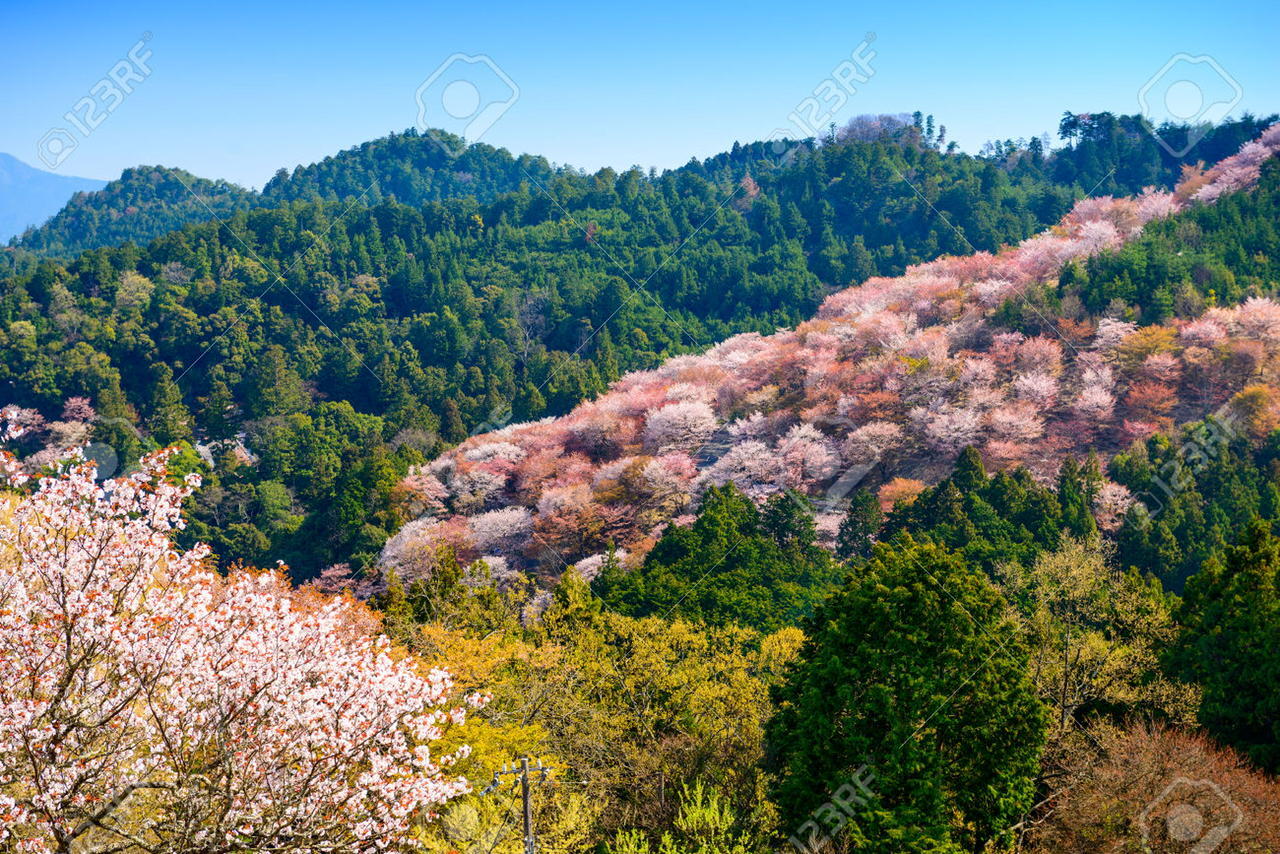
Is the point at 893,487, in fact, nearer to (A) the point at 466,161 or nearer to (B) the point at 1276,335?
(B) the point at 1276,335

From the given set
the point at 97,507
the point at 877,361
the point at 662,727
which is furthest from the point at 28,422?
the point at 97,507

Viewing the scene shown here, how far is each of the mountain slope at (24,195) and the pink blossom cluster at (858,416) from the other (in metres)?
144

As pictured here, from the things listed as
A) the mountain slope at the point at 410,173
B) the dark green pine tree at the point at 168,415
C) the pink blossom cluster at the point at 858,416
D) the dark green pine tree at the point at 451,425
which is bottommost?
the pink blossom cluster at the point at 858,416

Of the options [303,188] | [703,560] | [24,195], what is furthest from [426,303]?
[24,195]

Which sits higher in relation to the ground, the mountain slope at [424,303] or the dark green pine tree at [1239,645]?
the mountain slope at [424,303]

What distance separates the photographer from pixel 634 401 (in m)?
40.8

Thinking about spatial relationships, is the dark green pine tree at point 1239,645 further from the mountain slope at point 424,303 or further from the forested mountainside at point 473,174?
the forested mountainside at point 473,174

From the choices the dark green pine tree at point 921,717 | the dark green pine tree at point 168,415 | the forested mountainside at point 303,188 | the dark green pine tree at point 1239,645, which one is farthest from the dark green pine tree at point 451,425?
the forested mountainside at point 303,188

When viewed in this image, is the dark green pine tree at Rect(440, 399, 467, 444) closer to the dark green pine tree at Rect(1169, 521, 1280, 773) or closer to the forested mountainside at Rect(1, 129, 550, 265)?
the dark green pine tree at Rect(1169, 521, 1280, 773)

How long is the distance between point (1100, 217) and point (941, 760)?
35.3 m

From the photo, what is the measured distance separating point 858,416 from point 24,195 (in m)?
182

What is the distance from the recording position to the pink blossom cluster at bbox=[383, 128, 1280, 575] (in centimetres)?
3206

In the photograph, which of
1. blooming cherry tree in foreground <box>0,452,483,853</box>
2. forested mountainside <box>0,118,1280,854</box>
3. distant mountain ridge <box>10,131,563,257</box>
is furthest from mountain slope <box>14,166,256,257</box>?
blooming cherry tree in foreground <box>0,452,483,853</box>

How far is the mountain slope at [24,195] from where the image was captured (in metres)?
163
